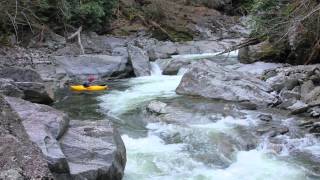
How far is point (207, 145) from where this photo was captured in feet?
21.8

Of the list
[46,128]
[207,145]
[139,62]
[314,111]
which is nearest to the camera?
[46,128]

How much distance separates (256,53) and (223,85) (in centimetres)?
377

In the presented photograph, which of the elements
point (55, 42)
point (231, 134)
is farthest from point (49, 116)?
point (55, 42)

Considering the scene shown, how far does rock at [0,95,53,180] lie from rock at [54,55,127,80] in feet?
31.4

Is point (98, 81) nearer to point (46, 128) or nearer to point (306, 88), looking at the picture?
point (306, 88)

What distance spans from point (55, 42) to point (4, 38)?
1733 mm

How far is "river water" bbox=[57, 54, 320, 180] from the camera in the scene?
5.79 m

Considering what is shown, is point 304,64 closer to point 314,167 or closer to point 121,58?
point 121,58

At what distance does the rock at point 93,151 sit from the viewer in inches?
190

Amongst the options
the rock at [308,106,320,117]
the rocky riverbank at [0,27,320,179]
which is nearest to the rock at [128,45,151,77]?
the rocky riverbank at [0,27,320,179]

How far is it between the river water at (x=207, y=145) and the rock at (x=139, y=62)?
413 centimetres

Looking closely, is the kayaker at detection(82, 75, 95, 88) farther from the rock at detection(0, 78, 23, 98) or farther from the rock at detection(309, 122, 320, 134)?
the rock at detection(309, 122, 320, 134)

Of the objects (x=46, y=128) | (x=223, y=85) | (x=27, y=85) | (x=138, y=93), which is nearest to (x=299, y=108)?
(x=223, y=85)

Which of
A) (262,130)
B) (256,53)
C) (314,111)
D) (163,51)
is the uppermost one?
(256,53)
